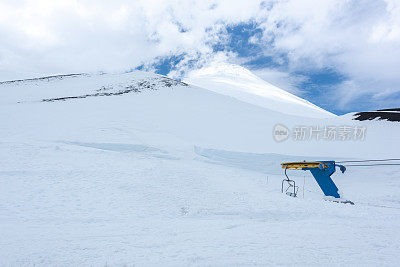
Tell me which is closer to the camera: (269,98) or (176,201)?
(176,201)

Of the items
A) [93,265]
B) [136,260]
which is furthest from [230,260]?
[93,265]

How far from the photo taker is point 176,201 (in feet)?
24.2

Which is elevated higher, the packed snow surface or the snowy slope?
the snowy slope

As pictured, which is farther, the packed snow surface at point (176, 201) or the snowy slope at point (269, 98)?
the snowy slope at point (269, 98)

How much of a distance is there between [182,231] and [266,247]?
1811mm

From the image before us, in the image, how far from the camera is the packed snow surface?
3.93m

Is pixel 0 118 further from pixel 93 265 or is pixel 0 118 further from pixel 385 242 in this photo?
pixel 385 242

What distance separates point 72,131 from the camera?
1566 cm

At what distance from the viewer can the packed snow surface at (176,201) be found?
3.93 meters

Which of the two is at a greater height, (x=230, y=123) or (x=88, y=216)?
(x=230, y=123)

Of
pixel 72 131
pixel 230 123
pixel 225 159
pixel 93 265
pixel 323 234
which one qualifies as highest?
pixel 230 123

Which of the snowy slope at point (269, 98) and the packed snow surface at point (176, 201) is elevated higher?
the snowy slope at point (269, 98)

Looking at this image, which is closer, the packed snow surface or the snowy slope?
the packed snow surface

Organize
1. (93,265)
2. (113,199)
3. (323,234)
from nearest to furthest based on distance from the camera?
(93,265)
(323,234)
(113,199)
